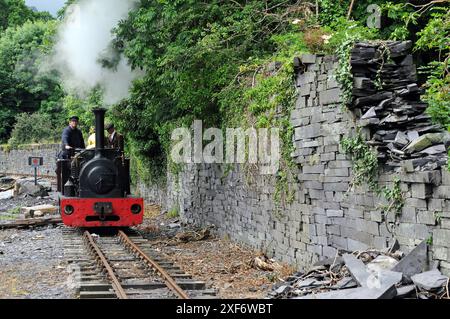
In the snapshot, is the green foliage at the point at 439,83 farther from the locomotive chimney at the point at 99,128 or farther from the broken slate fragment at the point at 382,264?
the locomotive chimney at the point at 99,128

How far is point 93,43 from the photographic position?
1683cm

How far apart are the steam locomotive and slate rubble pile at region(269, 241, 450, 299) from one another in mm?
7770

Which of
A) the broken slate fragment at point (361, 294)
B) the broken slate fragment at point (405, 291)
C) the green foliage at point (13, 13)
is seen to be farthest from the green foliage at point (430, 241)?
the green foliage at point (13, 13)

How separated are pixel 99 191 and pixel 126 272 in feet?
17.4

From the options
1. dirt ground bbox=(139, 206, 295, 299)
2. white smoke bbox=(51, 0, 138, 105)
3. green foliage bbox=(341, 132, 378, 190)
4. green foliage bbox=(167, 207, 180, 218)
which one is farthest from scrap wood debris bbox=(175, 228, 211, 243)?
green foliage bbox=(341, 132, 378, 190)

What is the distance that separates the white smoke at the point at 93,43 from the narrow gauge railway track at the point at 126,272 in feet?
14.8

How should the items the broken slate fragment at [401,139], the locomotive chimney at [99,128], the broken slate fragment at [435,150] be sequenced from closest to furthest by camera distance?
1. the broken slate fragment at [435,150]
2. the broken slate fragment at [401,139]
3. the locomotive chimney at [99,128]

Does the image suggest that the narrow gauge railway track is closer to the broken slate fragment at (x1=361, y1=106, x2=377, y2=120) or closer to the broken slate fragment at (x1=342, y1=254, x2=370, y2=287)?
the broken slate fragment at (x1=342, y1=254, x2=370, y2=287)

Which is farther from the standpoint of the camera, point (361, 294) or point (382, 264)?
point (382, 264)

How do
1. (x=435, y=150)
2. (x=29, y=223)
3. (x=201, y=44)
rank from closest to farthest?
1. (x=435, y=150)
2. (x=201, y=44)
3. (x=29, y=223)

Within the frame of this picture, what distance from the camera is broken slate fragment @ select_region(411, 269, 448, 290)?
6629 millimetres

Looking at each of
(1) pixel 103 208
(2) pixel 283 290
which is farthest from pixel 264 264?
(1) pixel 103 208

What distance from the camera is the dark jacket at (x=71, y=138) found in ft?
54.2

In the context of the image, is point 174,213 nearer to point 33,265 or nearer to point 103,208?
point 103,208
